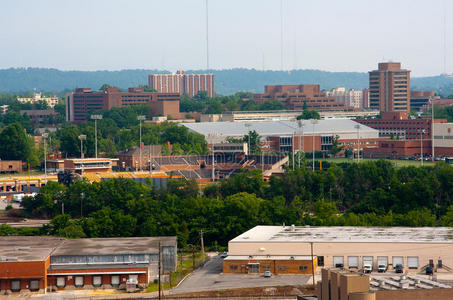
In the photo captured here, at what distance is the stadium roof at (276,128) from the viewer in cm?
14550

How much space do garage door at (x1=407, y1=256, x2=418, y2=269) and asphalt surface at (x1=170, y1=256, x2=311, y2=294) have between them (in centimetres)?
535

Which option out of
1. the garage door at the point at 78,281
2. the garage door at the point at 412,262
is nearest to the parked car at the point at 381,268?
the garage door at the point at 412,262

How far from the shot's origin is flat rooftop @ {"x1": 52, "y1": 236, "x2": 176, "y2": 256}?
49500 mm

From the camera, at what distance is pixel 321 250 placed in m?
50.3

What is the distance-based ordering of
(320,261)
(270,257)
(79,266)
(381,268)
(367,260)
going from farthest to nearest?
(320,261)
(270,257)
(367,260)
(381,268)
(79,266)

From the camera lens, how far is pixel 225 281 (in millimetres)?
47188

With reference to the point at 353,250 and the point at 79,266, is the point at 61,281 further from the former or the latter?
the point at 353,250

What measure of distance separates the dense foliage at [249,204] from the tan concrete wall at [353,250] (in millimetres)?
9046

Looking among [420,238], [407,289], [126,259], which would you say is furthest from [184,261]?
[407,289]

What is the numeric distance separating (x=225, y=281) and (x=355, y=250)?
7.42m

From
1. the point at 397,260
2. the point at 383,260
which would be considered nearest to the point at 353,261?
the point at 383,260

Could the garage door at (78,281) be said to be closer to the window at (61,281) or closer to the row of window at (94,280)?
the row of window at (94,280)

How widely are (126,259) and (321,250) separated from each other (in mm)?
10195

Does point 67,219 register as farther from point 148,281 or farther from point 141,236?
point 148,281
